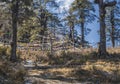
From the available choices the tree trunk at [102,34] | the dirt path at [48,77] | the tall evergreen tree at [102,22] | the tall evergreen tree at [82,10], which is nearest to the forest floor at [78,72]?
the dirt path at [48,77]

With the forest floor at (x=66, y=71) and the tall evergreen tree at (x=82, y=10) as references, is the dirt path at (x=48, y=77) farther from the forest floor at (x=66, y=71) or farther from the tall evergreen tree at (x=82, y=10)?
the tall evergreen tree at (x=82, y=10)

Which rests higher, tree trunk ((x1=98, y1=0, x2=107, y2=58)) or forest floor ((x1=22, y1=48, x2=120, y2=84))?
tree trunk ((x1=98, y1=0, x2=107, y2=58))

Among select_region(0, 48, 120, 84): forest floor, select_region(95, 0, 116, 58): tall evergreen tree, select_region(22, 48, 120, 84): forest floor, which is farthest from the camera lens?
select_region(95, 0, 116, 58): tall evergreen tree

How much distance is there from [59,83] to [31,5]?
44.5 feet

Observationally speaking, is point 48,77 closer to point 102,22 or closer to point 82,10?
point 102,22

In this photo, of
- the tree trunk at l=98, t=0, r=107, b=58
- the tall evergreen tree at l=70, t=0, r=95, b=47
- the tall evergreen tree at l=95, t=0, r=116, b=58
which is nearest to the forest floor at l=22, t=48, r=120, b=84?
the tree trunk at l=98, t=0, r=107, b=58

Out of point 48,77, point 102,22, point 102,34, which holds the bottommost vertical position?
point 48,77

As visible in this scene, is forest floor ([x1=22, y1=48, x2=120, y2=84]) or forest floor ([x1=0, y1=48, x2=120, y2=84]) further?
forest floor ([x1=22, y1=48, x2=120, y2=84])

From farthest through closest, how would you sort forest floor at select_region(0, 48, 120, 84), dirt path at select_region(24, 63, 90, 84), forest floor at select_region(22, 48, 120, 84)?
forest floor at select_region(22, 48, 120, 84)
dirt path at select_region(24, 63, 90, 84)
forest floor at select_region(0, 48, 120, 84)

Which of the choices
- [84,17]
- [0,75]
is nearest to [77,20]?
[84,17]

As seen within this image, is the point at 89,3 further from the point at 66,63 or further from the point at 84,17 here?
the point at 66,63

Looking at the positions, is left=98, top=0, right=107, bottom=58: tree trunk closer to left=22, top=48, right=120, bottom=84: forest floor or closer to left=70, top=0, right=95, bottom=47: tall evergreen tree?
left=22, top=48, right=120, bottom=84: forest floor

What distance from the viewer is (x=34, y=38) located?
55.4 m

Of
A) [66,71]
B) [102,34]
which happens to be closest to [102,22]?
[102,34]
